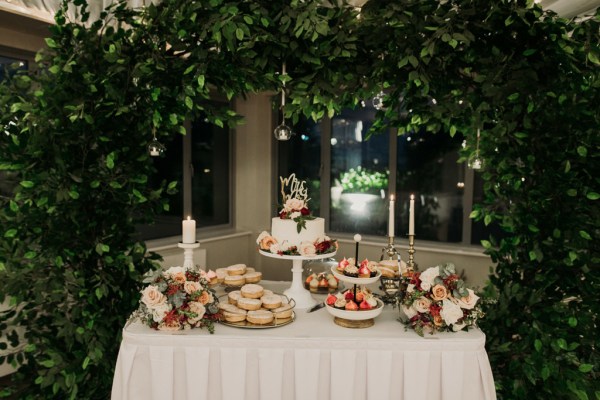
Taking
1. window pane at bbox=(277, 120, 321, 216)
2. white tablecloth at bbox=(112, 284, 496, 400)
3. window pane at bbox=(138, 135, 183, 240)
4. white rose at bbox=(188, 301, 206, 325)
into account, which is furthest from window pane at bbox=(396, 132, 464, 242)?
white rose at bbox=(188, 301, 206, 325)

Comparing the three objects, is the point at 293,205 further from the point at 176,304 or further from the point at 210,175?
the point at 210,175

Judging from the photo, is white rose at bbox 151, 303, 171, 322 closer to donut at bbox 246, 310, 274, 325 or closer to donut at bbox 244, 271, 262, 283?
donut at bbox 246, 310, 274, 325

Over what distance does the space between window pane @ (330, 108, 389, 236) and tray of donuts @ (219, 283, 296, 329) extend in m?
3.13

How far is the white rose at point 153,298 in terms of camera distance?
1.73m

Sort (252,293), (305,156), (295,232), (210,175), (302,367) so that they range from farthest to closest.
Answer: (305,156)
(210,175)
(295,232)
(252,293)
(302,367)

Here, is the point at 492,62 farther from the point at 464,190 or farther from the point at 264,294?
the point at 464,190

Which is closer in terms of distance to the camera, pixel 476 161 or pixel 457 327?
pixel 457 327

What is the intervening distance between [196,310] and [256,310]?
0.25m

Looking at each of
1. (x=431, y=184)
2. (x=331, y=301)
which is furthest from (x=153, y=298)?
(x=431, y=184)

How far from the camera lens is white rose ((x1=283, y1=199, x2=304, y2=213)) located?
2.07 m

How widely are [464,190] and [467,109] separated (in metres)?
2.45

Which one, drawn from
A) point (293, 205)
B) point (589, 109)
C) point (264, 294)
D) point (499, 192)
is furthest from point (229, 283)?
point (589, 109)

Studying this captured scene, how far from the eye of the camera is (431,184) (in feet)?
15.9

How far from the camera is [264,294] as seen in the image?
2.00m
